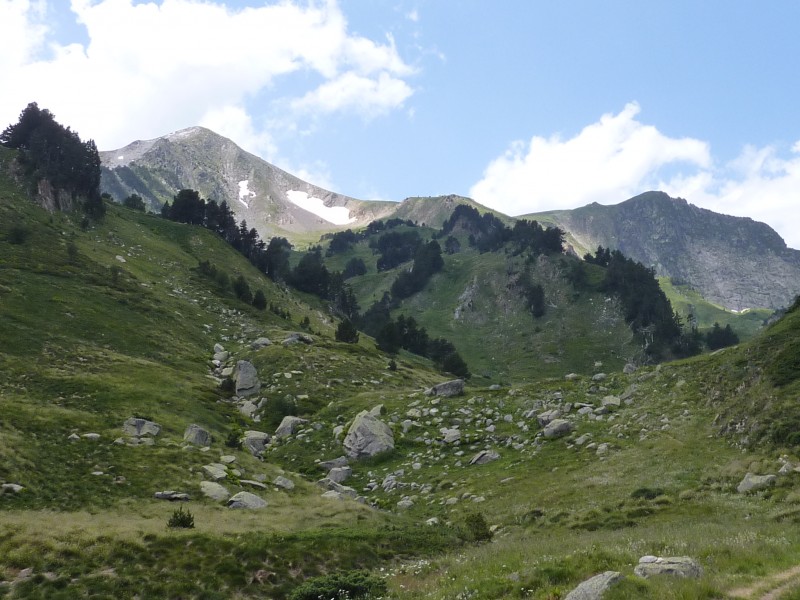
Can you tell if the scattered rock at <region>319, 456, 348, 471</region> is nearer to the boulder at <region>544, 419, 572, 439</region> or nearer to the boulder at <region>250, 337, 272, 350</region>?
the boulder at <region>544, 419, 572, 439</region>

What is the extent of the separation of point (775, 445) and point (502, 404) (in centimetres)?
2157

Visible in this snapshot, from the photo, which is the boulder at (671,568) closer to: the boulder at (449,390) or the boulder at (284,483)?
the boulder at (284,483)

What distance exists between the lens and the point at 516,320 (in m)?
157

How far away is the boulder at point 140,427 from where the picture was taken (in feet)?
109

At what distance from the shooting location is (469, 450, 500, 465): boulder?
35.5 meters

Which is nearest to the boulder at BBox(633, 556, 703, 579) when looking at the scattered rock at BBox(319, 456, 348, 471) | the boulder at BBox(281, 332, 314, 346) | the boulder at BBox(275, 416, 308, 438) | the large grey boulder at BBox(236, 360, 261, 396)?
the scattered rock at BBox(319, 456, 348, 471)

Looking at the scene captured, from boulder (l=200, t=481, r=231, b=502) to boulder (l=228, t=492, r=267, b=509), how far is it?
1.61 feet

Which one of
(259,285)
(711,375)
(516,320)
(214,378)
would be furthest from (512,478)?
(516,320)

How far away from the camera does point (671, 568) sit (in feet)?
36.3

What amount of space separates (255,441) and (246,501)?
15710 mm

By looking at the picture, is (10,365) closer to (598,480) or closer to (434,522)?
(434,522)

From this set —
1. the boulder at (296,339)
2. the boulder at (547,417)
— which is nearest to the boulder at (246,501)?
the boulder at (547,417)

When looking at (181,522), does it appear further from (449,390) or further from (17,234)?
(17,234)

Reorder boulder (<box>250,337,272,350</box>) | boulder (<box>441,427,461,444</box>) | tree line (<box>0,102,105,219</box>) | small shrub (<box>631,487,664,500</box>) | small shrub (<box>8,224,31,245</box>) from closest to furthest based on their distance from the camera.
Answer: small shrub (<box>631,487,664,500</box>) → boulder (<box>441,427,461,444</box>) → boulder (<box>250,337,272,350</box>) → small shrub (<box>8,224,31,245</box>) → tree line (<box>0,102,105,219</box>)
